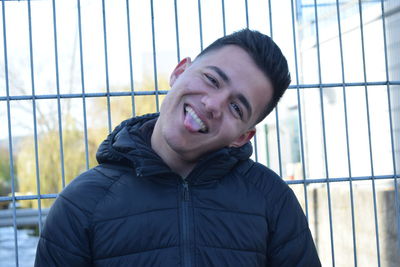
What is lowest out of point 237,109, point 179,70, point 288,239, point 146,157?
point 288,239

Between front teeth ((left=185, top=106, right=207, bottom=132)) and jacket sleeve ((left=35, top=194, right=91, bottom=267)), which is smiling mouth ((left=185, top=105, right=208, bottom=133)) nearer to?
front teeth ((left=185, top=106, right=207, bottom=132))

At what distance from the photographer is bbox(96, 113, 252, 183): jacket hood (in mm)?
1468

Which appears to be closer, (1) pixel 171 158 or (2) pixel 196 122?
(2) pixel 196 122

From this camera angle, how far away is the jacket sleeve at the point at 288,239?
1.49 meters

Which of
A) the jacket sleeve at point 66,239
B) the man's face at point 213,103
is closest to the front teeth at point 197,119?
the man's face at point 213,103

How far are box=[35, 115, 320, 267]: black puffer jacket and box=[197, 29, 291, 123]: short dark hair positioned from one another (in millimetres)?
215

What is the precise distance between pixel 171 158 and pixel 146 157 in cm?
8

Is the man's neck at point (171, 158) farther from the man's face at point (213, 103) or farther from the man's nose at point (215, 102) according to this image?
the man's nose at point (215, 102)

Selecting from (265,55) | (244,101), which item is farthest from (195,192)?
(265,55)

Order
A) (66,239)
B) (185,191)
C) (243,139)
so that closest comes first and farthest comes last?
(66,239) → (185,191) → (243,139)

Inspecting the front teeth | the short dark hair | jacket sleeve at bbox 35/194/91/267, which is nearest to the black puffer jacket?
jacket sleeve at bbox 35/194/91/267

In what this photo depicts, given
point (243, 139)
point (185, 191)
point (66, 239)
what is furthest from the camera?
point (243, 139)

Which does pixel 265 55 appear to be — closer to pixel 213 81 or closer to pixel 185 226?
pixel 213 81

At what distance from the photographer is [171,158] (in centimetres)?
153
